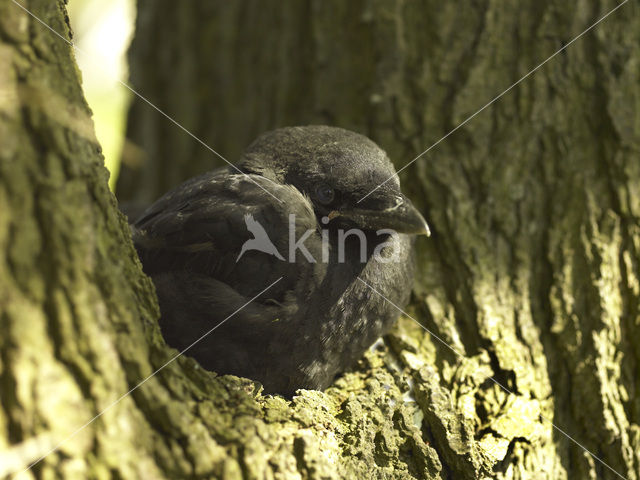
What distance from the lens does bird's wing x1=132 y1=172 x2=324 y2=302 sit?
7.38ft

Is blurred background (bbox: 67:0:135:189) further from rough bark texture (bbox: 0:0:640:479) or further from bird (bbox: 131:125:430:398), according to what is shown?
bird (bbox: 131:125:430:398)

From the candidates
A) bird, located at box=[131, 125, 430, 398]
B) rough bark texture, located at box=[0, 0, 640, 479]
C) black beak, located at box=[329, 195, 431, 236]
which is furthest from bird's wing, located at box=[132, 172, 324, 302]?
rough bark texture, located at box=[0, 0, 640, 479]

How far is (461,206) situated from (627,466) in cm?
130

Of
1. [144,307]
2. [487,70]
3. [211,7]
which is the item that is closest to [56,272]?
[144,307]

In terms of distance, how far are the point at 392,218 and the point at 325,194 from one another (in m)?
0.31

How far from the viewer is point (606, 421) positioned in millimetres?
2408

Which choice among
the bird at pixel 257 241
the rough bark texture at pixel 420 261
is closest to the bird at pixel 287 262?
the bird at pixel 257 241

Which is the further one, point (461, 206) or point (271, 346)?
point (461, 206)

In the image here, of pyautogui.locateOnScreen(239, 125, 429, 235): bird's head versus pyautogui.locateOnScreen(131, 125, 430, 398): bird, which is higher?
pyautogui.locateOnScreen(239, 125, 429, 235): bird's head

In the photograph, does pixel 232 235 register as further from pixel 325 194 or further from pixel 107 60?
pixel 107 60

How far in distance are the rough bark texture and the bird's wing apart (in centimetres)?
46

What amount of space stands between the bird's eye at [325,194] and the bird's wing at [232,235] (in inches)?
2.4

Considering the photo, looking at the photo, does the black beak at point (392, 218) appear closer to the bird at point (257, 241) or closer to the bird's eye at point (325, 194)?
the bird's eye at point (325, 194)

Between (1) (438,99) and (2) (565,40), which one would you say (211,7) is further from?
(2) (565,40)
